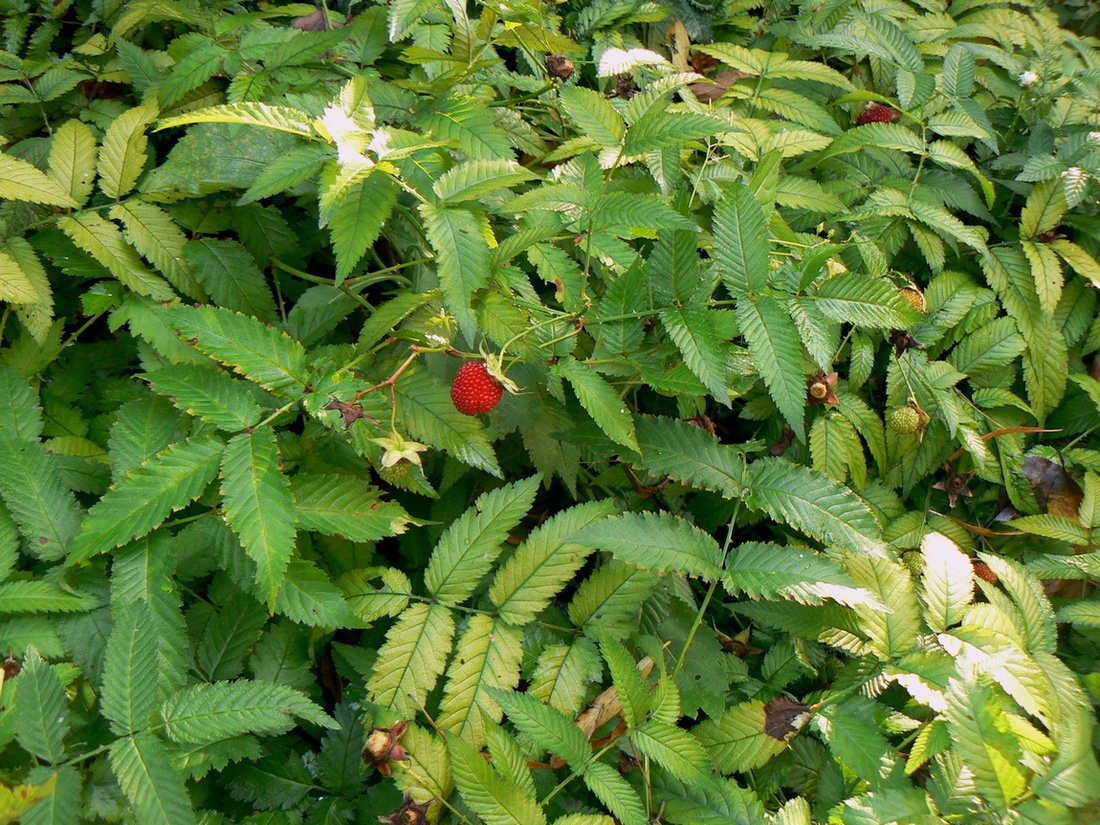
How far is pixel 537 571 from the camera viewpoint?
1441mm

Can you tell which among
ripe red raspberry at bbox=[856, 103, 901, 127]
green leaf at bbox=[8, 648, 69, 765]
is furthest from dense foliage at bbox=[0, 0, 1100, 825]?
ripe red raspberry at bbox=[856, 103, 901, 127]

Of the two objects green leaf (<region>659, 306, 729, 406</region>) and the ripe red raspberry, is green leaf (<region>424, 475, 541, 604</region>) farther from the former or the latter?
the ripe red raspberry

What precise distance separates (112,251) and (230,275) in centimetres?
24

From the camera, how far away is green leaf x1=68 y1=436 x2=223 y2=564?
1.16 metres

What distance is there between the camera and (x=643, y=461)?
150 cm

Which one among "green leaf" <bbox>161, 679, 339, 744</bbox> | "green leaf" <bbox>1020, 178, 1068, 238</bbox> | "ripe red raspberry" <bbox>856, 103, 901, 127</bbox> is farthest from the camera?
"ripe red raspberry" <bbox>856, 103, 901, 127</bbox>

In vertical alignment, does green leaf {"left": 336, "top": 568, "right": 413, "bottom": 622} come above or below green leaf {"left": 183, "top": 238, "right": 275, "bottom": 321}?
below

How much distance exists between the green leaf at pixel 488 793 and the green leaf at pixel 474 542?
0.95 ft

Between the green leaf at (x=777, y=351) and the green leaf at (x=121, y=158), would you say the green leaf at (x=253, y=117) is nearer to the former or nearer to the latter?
the green leaf at (x=121, y=158)

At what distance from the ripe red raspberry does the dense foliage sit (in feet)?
0.88

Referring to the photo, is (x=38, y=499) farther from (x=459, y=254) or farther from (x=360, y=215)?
(x=459, y=254)

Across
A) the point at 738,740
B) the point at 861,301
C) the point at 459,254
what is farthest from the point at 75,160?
the point at 738,740

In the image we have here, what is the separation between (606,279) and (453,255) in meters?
0.52

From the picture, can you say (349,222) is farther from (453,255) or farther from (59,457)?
(59,457)
